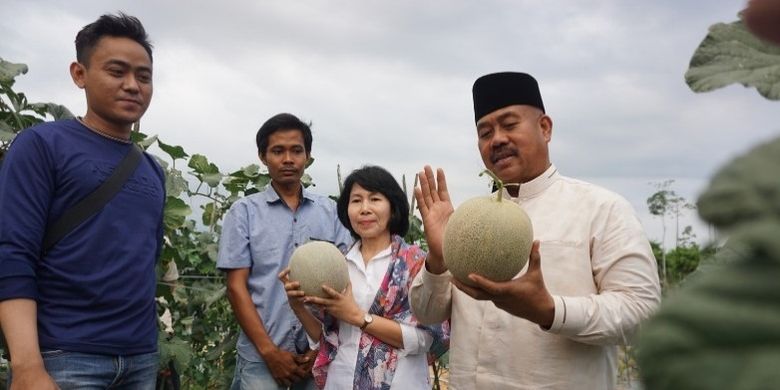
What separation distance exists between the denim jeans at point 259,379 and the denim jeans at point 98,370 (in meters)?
0.82

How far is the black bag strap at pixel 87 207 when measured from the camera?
2408 millimetres

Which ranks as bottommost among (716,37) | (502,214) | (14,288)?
(14,288)

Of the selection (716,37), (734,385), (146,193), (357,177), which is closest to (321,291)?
(357,177)

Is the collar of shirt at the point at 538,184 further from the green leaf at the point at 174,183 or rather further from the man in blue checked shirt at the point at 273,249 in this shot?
the green leaf at the point at 174,183

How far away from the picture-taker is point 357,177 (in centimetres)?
344

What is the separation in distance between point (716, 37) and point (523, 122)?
166 cm

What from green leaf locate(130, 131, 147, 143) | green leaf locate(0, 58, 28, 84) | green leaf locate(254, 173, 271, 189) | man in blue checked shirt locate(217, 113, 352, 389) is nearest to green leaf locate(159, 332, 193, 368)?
man in blue checked shirt locate(217, 113, 352, 389)

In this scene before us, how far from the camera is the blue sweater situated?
2.32 meters

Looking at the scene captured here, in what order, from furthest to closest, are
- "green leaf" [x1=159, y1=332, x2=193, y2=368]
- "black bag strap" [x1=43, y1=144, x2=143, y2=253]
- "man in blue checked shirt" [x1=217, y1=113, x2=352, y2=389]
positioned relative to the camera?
"green leaf" [x1=159, y1=332, x2=193, y2=368] < "man in blue checked shirt" [x1=217, y1=113, x2=352, y2=389] < "black bag strap" [x1=43, y1=144, x2=143, y2=253]

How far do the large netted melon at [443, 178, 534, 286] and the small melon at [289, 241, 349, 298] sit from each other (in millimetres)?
1127

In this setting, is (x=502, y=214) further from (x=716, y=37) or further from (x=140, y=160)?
(x=140, y=160)

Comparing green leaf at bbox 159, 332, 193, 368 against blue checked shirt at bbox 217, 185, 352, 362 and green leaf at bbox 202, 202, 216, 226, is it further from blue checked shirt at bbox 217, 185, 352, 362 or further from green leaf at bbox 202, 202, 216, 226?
green leaf at bbox 202, 202, 216, 226

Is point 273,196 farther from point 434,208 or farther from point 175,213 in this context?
point 434,208

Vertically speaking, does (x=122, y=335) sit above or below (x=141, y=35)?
below
